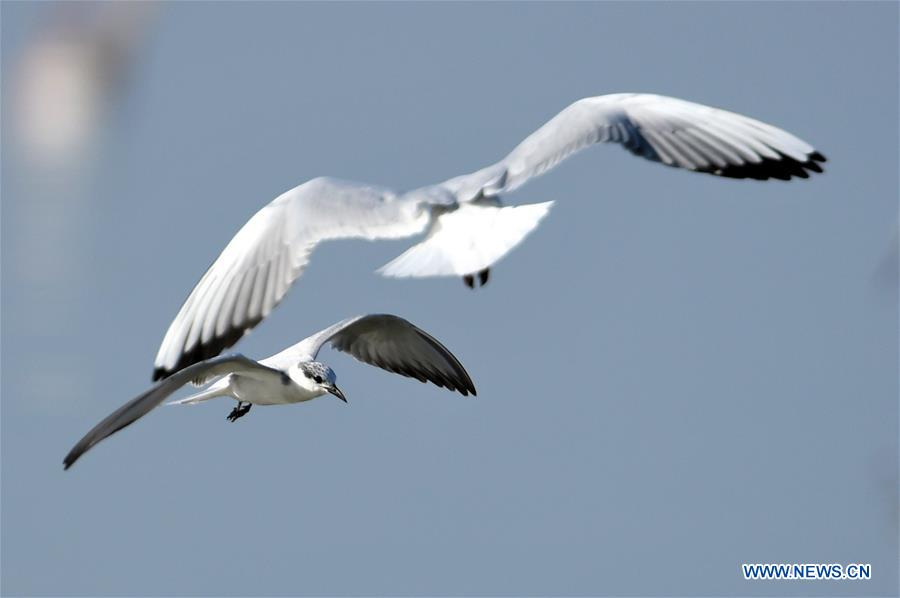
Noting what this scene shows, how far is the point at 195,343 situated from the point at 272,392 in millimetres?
957

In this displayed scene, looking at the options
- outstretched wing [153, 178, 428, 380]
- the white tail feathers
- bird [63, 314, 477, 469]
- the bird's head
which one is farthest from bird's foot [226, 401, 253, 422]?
the white tail feathers

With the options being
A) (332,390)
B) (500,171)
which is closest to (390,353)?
(332,390)

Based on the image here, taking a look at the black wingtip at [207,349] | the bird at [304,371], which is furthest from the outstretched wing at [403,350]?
the black wingtip at [207,349]

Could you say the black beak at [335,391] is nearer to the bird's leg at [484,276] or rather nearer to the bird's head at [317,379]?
the bird's head at [317,379]

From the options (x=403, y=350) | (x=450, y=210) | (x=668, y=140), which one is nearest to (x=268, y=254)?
(x=450, y=210)

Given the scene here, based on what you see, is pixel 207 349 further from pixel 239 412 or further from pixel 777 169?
pixel 777 169

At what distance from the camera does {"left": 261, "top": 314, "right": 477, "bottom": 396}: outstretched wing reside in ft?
21.7

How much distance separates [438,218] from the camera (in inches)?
207

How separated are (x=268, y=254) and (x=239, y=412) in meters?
1.17

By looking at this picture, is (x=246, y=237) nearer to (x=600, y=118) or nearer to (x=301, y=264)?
(x=301, y=264)

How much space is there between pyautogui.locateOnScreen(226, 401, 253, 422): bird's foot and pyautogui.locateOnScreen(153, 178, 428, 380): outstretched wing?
947mm

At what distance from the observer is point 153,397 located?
208 inches

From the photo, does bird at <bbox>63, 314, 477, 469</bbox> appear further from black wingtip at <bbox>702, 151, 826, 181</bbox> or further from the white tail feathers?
black wingtip at <bbox>702, 151, 826, 181</bbox>

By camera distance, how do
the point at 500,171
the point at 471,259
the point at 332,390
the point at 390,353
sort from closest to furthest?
the point at 471,259
the point at 500,171
the point at 332,390
the point at 390,353
